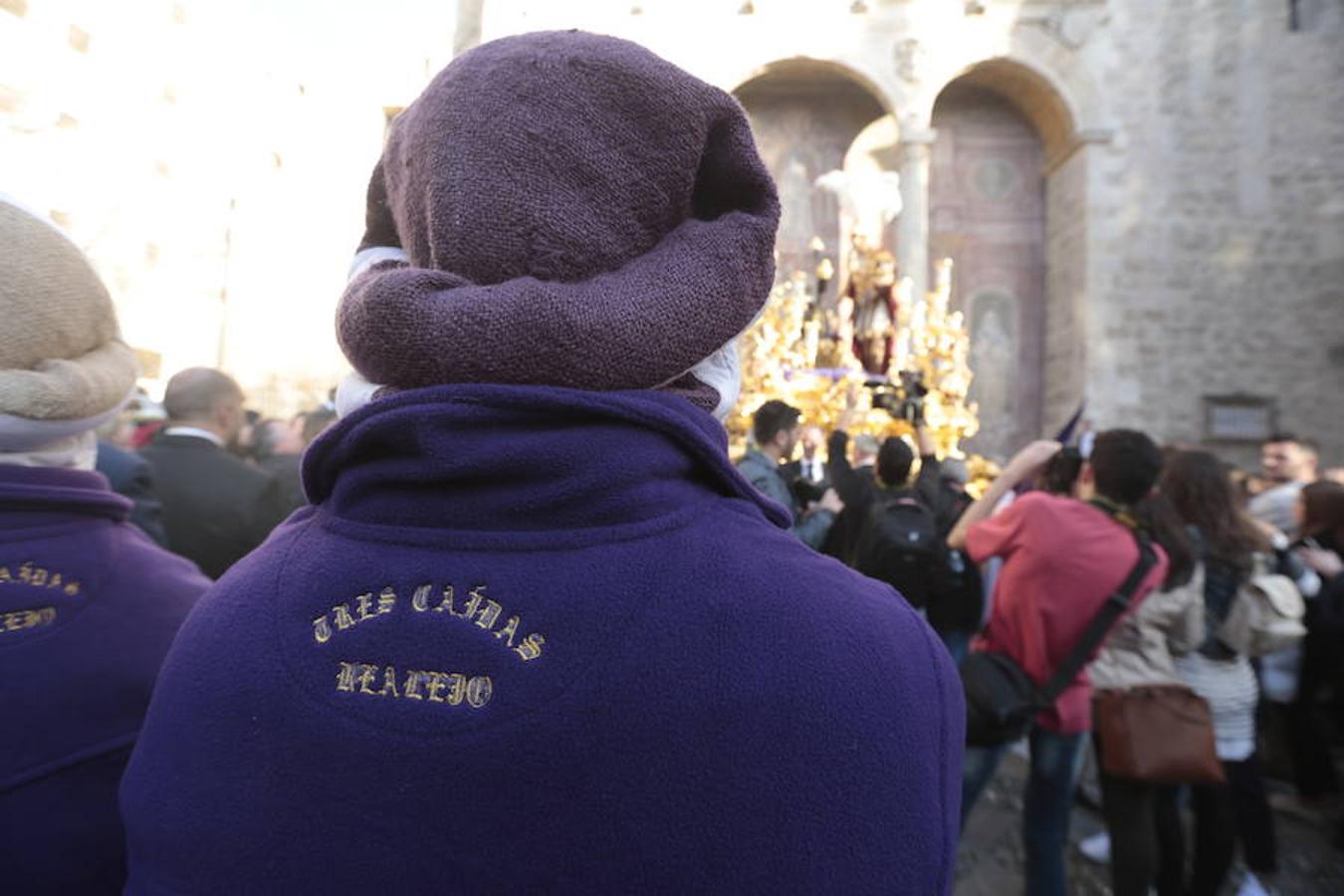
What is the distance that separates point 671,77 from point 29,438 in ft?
3.48

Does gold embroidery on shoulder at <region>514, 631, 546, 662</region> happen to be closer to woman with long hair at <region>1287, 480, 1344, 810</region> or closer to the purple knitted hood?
the purple knitted hood

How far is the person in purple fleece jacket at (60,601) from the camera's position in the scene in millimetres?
1126

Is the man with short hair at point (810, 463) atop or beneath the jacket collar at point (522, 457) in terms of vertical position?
atop

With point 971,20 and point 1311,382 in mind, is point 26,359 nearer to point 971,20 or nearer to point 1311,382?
point 971,20

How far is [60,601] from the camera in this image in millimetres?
1188

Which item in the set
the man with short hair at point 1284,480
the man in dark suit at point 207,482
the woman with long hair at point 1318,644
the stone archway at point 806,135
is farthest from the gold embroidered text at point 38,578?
the stone archway at point 806,135

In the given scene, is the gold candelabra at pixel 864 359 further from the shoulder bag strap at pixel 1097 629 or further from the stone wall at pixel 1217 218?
the stone wall at pixel 1217 218

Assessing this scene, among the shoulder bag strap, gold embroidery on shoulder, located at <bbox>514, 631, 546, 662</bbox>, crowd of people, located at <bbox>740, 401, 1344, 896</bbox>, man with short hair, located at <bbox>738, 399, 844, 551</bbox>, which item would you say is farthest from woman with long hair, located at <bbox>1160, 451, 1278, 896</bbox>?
gold embroidery on shoulder, located at <bbox>514, 631, 546, 662</bbox>

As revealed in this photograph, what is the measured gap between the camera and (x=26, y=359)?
1.24 m

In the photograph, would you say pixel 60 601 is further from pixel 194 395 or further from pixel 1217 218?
pixel 1217 218

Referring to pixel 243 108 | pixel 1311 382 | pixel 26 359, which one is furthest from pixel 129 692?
pixel 1311 382

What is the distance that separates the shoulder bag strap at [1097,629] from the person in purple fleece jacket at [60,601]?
260cm

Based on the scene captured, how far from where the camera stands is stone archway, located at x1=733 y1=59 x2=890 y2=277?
47.4 feet

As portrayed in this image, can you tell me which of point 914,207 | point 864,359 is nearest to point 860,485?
point 864,359
